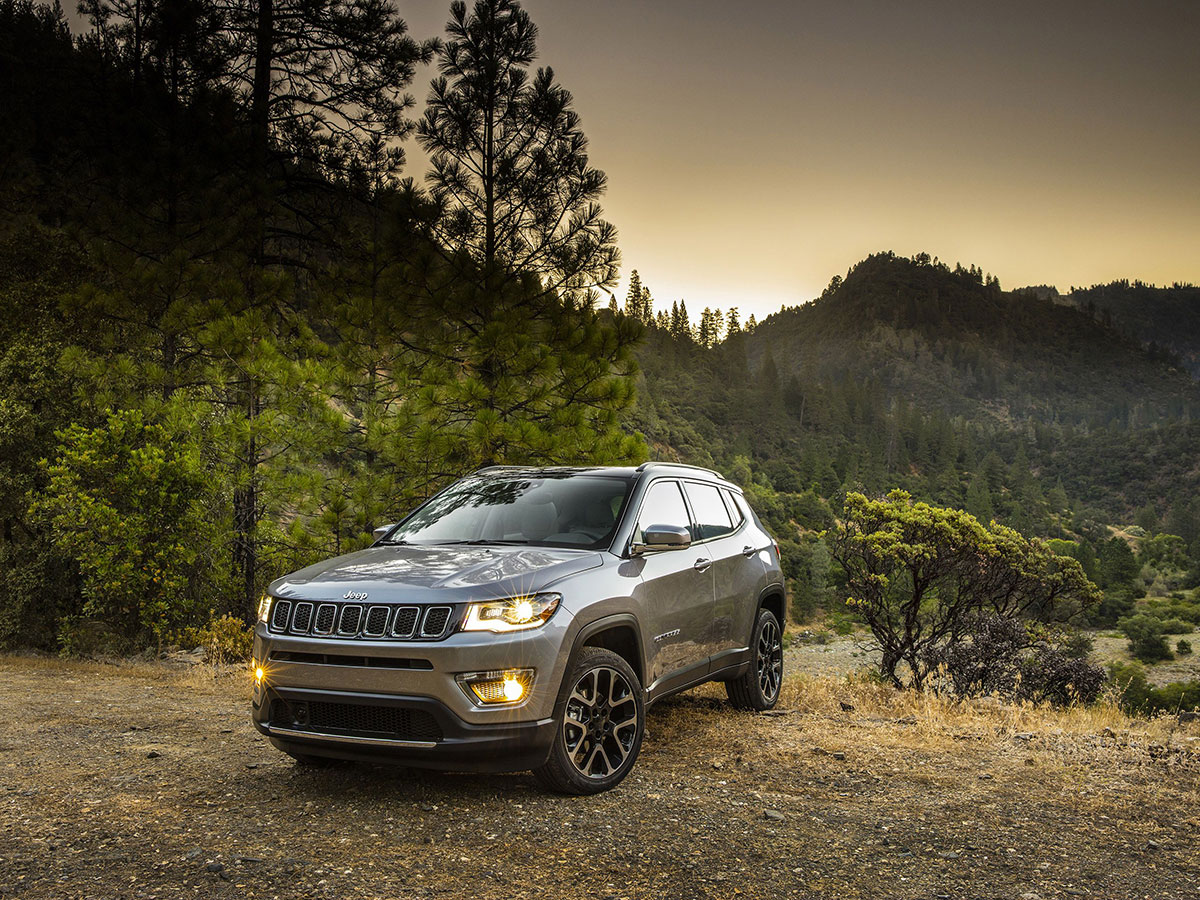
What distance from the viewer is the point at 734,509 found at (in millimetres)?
7355

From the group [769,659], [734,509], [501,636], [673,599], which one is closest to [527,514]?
[673,599]

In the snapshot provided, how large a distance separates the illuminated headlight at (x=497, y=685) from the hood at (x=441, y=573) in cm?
38

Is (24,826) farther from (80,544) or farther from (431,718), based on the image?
(80,544)

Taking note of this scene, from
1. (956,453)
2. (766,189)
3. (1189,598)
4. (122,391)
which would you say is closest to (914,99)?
(766,189)

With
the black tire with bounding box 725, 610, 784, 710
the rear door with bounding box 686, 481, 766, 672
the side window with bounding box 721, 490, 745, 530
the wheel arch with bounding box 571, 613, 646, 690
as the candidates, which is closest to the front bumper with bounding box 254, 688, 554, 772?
the wheel arch with bounding box 571, 613, 646, 690

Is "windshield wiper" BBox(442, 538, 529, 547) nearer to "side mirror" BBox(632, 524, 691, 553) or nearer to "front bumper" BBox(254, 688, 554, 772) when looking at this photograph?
"side mirror" BBox(632, 524, 691, 553)

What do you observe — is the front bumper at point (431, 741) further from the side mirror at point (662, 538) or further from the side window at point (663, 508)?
the side window at point (663, 508)

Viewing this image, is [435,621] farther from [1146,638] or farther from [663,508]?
[1146,638]

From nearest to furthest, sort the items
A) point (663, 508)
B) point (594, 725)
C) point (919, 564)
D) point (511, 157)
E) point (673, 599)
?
point (594, 725), point (673, 599), point (663, 508), point (511, 157), point (919, 564)

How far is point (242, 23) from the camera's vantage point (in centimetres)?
1549

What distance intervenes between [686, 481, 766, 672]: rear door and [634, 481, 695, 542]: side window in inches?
8.0

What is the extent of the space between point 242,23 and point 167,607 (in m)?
10.0

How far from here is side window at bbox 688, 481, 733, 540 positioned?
659 centimetres

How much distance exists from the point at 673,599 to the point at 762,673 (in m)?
2.11
